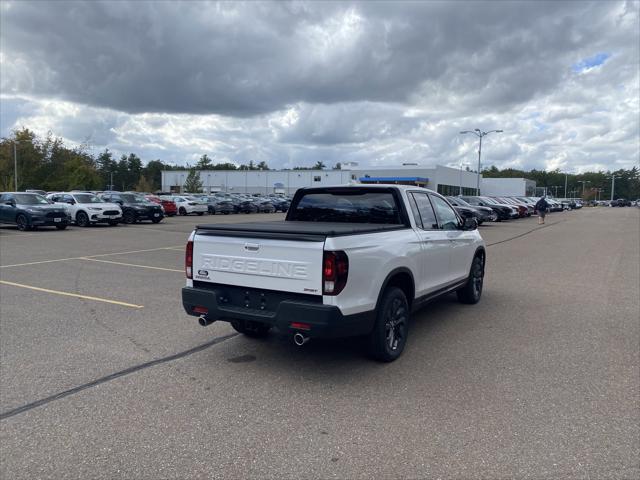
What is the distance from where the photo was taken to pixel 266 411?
4.02 meters

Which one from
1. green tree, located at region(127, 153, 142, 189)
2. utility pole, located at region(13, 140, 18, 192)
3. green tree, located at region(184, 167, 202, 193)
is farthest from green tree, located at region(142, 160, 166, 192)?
utility pole, located at region(13, 140, 18, 192)

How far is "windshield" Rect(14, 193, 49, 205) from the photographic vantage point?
72.1 feet

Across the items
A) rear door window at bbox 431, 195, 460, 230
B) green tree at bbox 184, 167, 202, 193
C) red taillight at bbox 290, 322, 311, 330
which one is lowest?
red taillight at bbox 290, 322, 311, 330

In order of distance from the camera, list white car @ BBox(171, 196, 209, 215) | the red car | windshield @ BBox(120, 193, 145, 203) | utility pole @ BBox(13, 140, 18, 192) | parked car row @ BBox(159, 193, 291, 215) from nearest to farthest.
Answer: windshield @ BBox(120, 193, 145, 203)
the red car
white car @ BBox(171, 196, 209, 215)
parked car row @ BBox(159, 193, 291, 215)
utility pole @ BBox(13, 140, 18, 192)

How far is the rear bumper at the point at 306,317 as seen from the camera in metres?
4.35

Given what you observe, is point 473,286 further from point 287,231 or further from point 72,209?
point 72,209

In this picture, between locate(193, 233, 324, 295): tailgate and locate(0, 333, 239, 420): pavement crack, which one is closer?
locate(0, 333, 239, 420): pavement crack

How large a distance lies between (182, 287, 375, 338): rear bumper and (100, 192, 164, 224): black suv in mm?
23655

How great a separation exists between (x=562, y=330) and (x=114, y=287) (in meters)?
7.12

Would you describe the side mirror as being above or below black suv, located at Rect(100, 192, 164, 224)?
above

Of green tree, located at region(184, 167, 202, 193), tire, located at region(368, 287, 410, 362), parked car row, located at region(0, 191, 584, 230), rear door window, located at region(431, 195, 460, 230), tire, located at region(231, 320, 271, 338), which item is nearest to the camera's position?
tire, located at region(368, 287, 410, 362)

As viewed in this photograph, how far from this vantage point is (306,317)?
4.39 metres

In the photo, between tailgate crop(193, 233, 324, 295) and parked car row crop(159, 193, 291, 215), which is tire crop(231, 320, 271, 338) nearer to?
tailgate crop(193, 233, 324, 295)

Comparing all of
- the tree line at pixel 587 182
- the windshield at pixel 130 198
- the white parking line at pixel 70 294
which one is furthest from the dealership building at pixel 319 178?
the tree line at pixel 587 182
